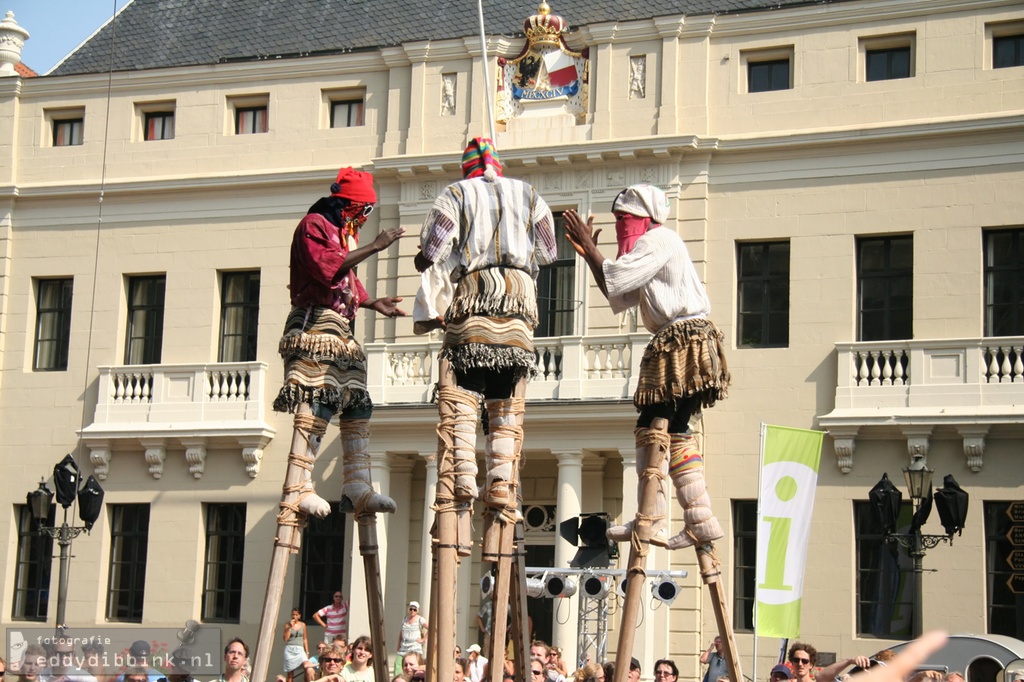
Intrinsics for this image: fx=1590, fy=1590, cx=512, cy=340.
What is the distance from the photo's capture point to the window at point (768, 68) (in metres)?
23.5

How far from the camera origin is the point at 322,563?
2491 cm

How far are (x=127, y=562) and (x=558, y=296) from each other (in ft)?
26.9

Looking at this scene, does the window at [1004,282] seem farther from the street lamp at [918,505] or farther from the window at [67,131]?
the window at [67,131]

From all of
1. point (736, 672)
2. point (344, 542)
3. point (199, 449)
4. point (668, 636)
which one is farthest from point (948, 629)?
point (736, 672)

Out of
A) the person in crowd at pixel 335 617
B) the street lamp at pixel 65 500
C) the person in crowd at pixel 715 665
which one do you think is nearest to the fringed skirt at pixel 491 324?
the person in crowd at pixel 715 665

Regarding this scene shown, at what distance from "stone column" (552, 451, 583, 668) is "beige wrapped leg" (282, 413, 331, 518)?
530 inches

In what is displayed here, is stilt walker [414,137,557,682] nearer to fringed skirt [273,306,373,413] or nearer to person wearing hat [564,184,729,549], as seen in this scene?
person wearing hat [564,184,729,549]

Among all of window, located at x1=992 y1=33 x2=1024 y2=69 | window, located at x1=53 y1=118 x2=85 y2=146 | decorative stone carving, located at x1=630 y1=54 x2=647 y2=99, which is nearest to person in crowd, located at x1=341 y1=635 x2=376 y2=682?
decorative stone carving, located at x1=630 y1=54 x2=647 y2=99

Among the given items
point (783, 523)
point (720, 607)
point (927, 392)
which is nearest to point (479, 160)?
point (720, 607)

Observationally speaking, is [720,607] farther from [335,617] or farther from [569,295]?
[569,295]

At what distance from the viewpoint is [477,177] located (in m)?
8.09

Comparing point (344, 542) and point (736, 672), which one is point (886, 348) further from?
point (736, 672)

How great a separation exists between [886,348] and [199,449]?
10.7 m

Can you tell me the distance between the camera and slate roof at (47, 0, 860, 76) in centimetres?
2538
